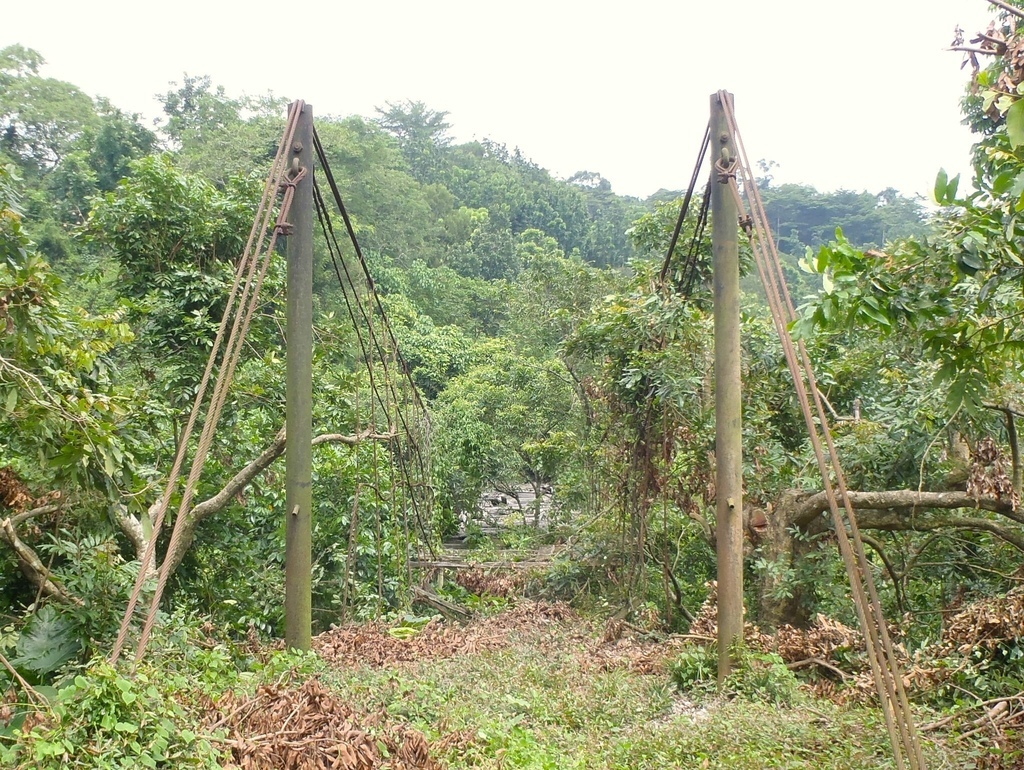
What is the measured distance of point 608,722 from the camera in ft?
15.6

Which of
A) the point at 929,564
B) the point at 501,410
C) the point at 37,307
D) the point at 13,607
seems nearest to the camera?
the point at 37,307

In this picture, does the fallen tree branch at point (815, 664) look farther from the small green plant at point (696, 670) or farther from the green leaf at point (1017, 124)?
the green leaf at point (1017, 124)

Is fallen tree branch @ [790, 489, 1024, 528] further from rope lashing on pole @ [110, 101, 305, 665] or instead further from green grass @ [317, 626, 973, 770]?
rope lashing on pole @ [110, 101, 305, 665]

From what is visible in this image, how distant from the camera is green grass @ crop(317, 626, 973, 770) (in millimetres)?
3898

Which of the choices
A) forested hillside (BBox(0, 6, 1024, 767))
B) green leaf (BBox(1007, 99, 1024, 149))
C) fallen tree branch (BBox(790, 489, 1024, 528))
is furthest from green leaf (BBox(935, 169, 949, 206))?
fallen tree branch (BBox(790, 489, 1024, 528))

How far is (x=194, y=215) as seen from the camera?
27.8 feet

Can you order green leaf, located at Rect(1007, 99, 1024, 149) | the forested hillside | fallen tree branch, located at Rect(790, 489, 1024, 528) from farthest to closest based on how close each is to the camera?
fallen tree branch, located at Rect(790, 489, 1024, 528), the forested hillside, green leaf, located at Rect(1007, 99, 1024, 149)

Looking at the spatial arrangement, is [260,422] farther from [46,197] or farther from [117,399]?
[46,197]

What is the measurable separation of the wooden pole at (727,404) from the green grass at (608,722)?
1.72ft

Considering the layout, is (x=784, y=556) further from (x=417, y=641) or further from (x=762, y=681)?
(x=417, y=641)

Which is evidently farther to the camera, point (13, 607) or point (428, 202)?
point (428, 202)

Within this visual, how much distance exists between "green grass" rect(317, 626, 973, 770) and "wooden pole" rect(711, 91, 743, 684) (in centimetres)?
53

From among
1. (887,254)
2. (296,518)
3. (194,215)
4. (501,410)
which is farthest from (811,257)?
(501,410)

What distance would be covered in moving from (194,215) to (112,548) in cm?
388
